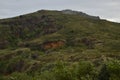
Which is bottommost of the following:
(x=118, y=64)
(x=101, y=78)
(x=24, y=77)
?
(x=24, y=77)

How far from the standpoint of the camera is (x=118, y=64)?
103125mm

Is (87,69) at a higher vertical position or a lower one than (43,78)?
higher

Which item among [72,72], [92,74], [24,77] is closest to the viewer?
[72,72]

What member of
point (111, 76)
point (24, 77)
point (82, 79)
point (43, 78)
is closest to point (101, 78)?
point (111, 76)

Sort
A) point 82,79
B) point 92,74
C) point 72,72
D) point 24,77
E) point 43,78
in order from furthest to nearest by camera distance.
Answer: point 24,77, point 43,78, point 92,74, point 72,72, point 82,79

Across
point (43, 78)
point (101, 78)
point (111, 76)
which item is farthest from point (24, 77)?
point (111, 76)

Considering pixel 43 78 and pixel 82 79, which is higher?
pixel 82 79

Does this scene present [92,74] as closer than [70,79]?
No

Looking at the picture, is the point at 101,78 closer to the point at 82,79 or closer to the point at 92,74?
the point at 92,74

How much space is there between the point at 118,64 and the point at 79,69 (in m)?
13.6

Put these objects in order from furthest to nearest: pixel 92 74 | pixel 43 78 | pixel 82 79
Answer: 1. pixel 43 78
2. pixel 92 74
3. pixel 82 79

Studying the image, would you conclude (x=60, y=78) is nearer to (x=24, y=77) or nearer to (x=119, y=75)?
(x=119, y=75)

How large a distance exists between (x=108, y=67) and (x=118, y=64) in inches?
149

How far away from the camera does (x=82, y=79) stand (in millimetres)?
98938
